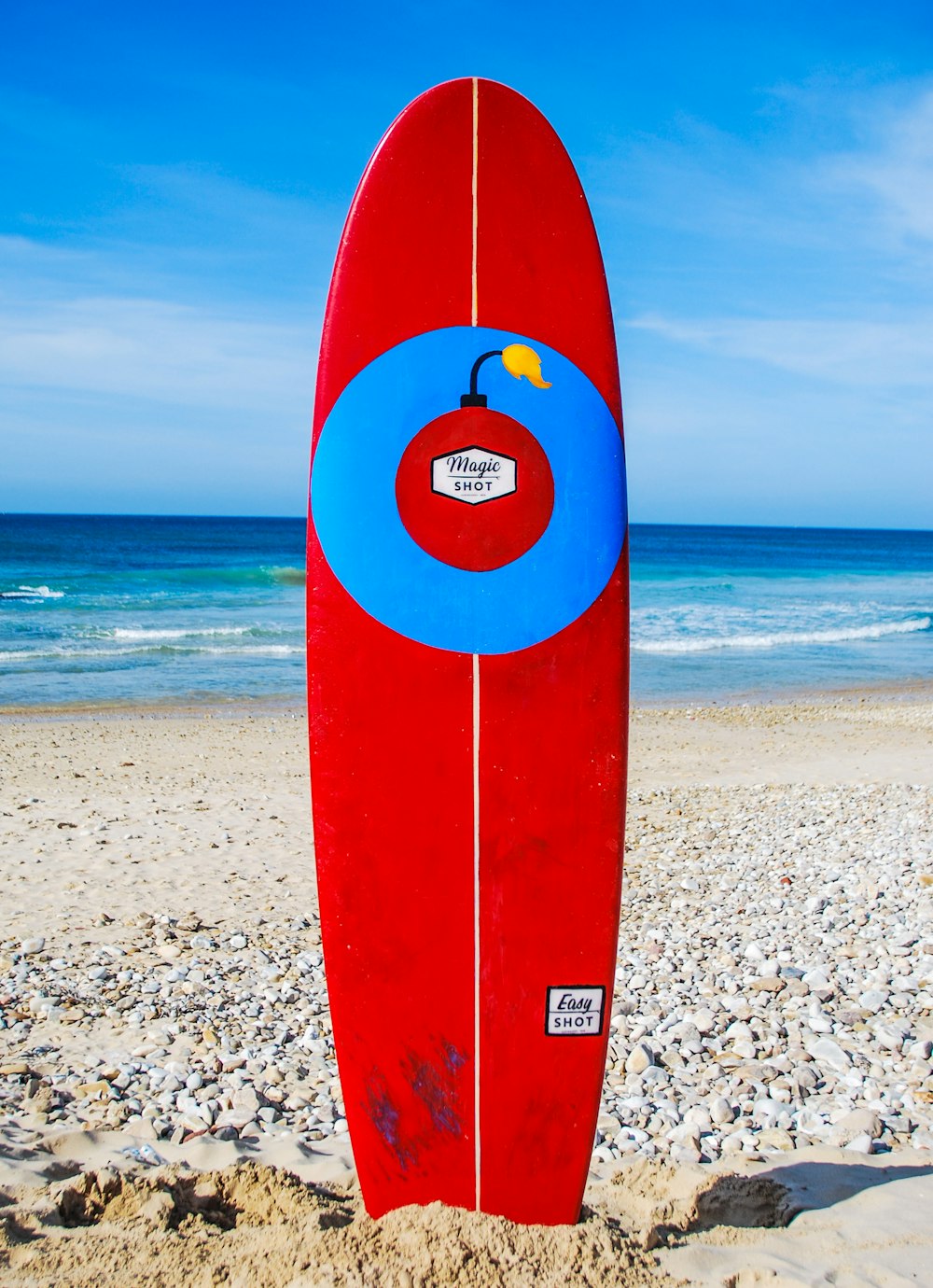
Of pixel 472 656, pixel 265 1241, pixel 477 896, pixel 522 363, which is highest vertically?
pixel 522 363

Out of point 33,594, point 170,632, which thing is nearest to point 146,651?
point 170,632

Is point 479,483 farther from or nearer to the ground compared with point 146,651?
farther from the ground

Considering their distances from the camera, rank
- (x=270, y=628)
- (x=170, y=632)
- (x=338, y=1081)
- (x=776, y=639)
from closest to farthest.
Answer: (x=338, y=1081) < (x=170, y=632) < (x=270, y=628) < (x=776, y=639)

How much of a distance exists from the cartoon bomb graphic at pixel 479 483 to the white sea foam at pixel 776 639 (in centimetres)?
1507

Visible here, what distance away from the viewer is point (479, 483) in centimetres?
234

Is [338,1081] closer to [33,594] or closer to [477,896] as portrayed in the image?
[477,896]

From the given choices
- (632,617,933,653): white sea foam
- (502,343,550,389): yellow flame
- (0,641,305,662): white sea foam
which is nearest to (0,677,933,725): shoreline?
(0,641,305,662): white sea foam

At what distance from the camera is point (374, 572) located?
7.80ft

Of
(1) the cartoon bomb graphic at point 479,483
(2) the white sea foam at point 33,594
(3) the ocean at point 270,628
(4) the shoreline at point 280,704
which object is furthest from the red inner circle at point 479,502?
(2) the white sea foam at point 33,594

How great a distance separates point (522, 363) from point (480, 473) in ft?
0.92

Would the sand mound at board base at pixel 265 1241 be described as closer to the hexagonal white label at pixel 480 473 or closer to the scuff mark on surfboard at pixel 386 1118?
the scuff mark on surfboard at pixel 386 1118

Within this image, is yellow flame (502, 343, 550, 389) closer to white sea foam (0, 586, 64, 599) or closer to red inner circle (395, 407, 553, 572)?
red inner circle (395, 407, 553, 572)

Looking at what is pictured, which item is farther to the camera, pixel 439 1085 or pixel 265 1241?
pixel 439 1085

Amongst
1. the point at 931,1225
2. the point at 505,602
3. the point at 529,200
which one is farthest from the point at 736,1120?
the point at 529,200
